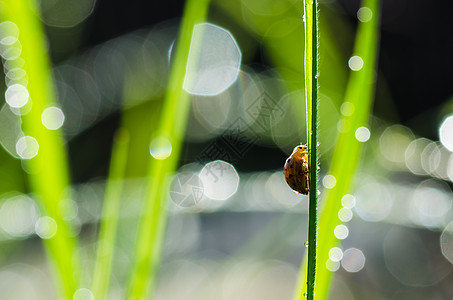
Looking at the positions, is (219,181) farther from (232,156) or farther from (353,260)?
(353,260)

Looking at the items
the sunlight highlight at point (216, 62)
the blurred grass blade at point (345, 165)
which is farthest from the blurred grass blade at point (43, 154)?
the sunlight highlight at point (216, 62)

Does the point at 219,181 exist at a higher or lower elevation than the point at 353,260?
higher

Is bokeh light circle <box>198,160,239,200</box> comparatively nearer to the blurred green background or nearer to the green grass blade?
the blurred green background

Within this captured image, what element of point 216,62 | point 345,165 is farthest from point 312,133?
point 216,62

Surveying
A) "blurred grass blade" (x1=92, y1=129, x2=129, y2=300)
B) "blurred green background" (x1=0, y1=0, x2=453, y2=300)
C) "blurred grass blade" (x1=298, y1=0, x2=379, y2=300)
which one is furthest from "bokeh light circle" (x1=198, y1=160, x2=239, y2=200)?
"blurred grass blade" (x1=298, y1=0, x2=379, y2=300)

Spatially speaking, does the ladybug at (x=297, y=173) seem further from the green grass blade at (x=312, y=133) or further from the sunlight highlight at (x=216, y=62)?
the sunlight highlight at (x=216, y=62)

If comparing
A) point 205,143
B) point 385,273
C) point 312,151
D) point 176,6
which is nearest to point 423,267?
point 385,273
